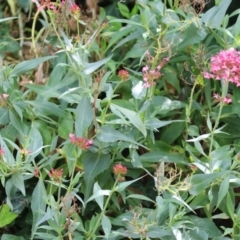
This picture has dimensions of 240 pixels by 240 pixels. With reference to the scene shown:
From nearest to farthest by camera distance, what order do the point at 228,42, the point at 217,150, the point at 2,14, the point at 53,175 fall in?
the point at 53,175, the point at 217,150, the point at 228,42, the point at 2,14

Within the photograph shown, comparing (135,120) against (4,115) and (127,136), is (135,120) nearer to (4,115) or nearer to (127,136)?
(127,136)

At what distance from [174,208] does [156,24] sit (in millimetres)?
419

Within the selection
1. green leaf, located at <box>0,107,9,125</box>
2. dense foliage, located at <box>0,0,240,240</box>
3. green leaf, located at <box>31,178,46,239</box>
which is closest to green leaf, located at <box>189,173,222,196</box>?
dense foliage, located at <box>0,0,240,240</box>

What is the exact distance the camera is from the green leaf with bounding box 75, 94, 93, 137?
1.02m

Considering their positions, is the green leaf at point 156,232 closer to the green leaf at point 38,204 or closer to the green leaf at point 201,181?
the green leaf at point 201,181

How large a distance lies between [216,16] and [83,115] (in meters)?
0.36

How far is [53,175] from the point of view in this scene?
3.16 ft

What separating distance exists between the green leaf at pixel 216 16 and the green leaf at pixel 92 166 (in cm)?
34

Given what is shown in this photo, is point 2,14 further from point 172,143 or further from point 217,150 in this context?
point 217,150

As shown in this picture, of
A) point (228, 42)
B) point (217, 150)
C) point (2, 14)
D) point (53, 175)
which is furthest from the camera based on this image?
point (2, 14)

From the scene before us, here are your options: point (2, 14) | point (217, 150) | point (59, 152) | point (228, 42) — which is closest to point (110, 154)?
point (59, 152)

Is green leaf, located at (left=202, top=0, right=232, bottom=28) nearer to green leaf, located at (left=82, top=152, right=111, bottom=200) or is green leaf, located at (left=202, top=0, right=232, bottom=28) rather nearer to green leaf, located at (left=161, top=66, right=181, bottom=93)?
green leaf, located at (left=161, top=66, right=181, bottom=93)

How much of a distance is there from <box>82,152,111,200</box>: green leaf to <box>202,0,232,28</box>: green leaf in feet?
1.11

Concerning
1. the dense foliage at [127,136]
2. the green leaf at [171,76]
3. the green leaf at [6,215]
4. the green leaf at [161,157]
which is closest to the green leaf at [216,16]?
the dense foliage at [127,136]
